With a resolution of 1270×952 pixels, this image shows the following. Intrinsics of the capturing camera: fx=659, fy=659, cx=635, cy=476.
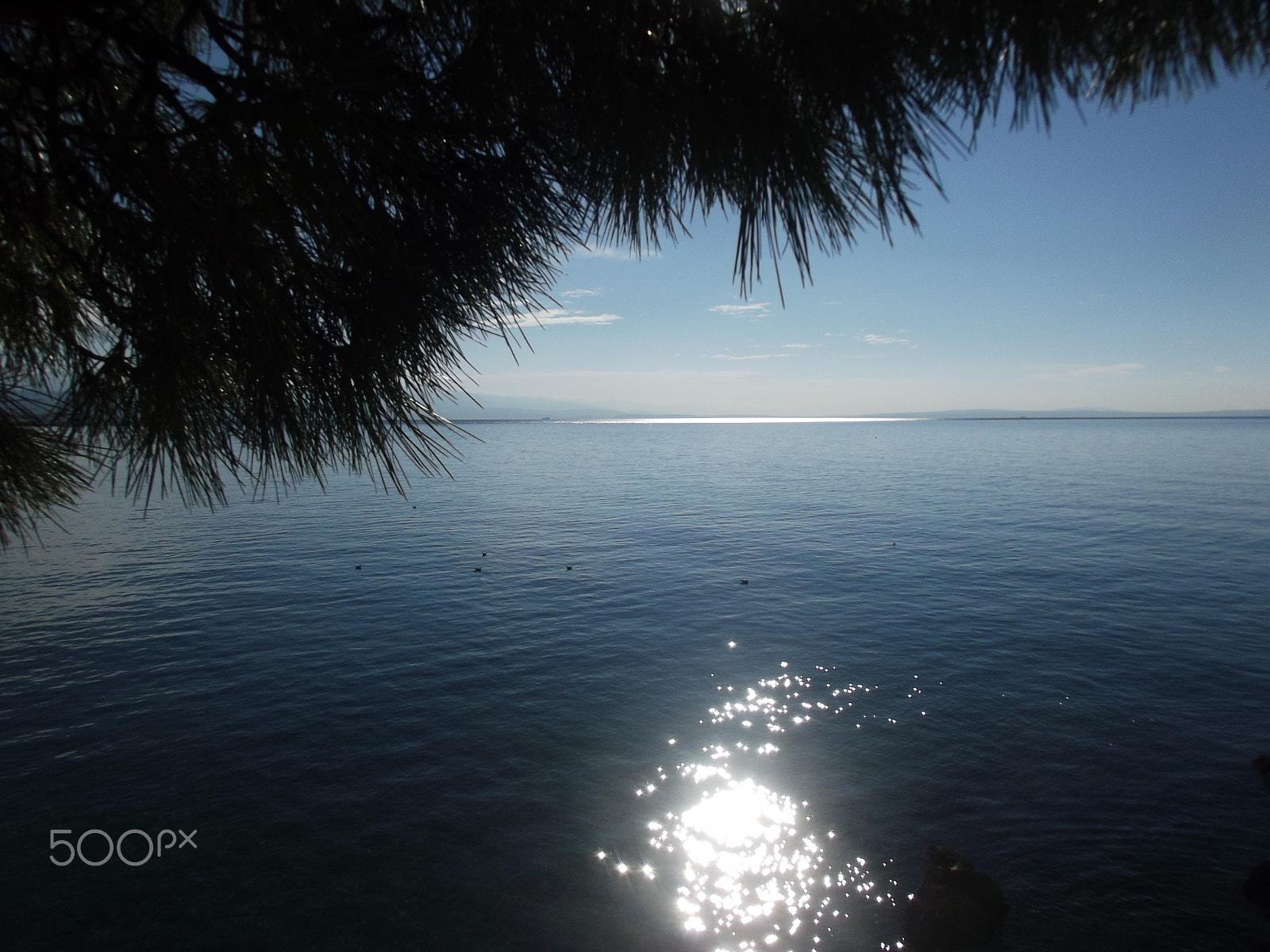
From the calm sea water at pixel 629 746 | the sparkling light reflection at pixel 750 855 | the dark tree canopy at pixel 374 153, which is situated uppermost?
the dark tree canopy at pixel 374 153

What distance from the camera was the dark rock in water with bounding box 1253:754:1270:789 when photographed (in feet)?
45.4

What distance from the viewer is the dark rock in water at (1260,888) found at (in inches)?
413

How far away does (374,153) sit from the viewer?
2.98 metres

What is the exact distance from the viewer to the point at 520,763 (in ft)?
50.1

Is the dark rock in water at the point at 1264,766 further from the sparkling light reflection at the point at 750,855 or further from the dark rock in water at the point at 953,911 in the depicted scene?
the dark rock in water at the point at 953,911

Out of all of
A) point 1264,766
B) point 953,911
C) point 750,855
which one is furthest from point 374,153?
point 1264,766

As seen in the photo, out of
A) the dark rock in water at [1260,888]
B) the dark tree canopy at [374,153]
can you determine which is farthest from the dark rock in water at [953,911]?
the dark tree canopy at [374,153]

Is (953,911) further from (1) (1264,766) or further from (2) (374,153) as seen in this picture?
(2) (374,153)

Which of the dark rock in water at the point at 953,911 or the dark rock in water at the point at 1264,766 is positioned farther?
the dark rock in water at the point at 1264,766

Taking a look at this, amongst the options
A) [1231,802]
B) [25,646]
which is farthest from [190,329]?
[25,646]

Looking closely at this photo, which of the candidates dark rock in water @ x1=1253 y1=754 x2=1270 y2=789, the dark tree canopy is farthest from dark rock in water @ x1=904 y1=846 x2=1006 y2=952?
the dark tree canopy

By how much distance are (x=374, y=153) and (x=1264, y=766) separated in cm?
1979

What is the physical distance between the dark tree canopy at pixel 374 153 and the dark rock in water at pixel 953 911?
11.3 m

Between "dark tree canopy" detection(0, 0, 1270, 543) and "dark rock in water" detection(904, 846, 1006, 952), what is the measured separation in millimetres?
11304
